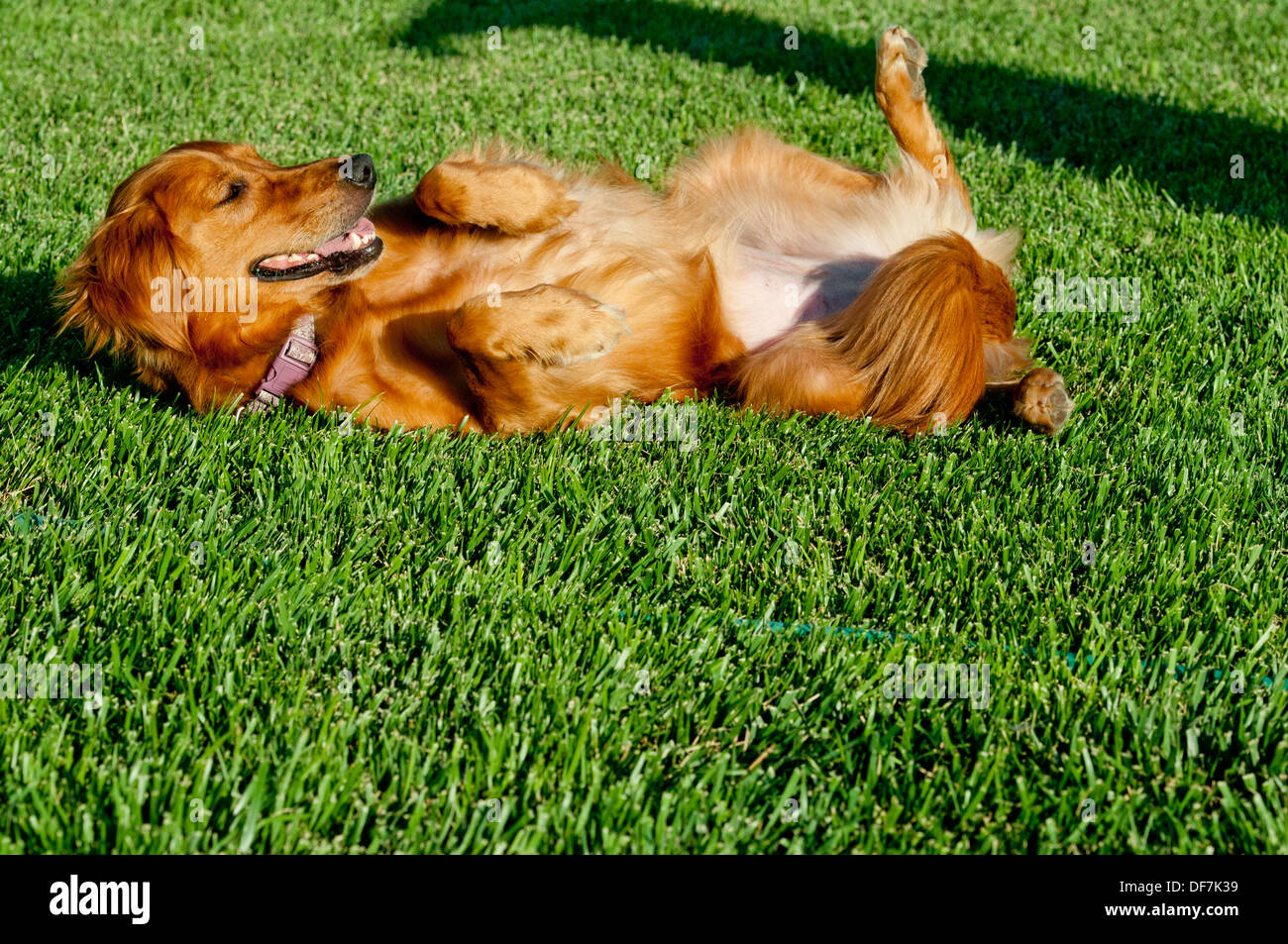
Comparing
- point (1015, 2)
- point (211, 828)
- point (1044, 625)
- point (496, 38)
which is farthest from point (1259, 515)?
point (1015, 2)

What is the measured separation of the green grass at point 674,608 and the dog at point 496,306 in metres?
0.13

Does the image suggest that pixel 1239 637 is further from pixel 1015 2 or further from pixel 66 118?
pixel 1015 2

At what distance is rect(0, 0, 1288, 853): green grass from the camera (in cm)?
192

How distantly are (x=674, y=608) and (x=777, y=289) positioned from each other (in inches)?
52.7

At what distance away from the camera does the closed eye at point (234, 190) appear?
2.97m

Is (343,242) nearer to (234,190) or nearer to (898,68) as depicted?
(234,190)

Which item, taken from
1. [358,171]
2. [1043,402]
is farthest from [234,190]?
[1043,402]

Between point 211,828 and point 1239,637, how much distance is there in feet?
6.86

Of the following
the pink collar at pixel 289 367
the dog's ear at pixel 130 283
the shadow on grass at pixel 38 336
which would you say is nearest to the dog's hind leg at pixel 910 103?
the pink collar at pixel 289 367

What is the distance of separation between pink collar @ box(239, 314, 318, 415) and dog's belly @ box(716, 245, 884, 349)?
123 centimetres

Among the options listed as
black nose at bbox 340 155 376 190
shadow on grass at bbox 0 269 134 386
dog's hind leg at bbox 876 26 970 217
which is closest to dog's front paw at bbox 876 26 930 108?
dog's hind leg at bbox 876 26 970 217

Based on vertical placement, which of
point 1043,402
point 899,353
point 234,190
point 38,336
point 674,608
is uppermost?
point 234,190

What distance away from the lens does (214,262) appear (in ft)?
9.61

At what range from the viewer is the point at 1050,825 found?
1.91 m
